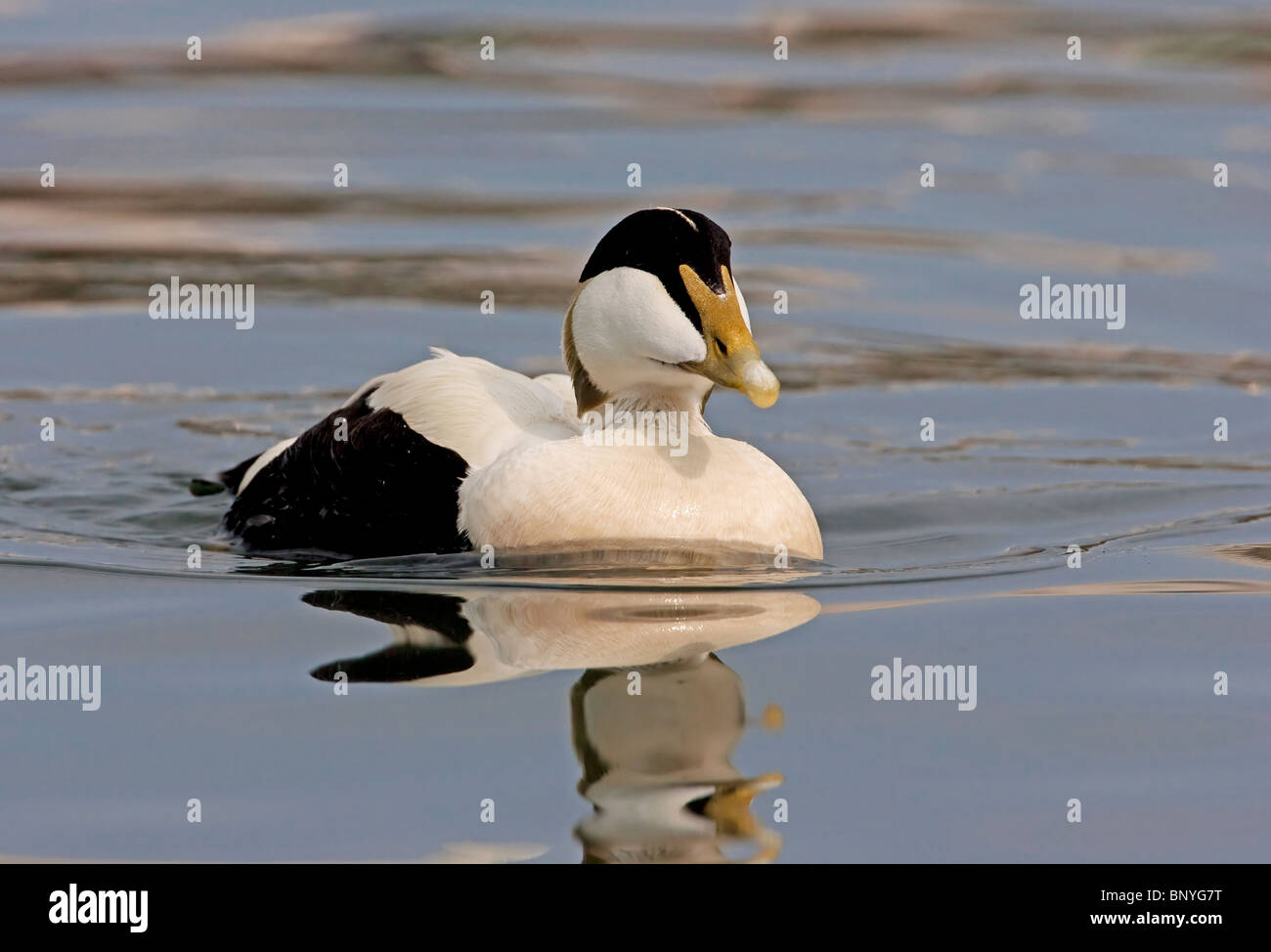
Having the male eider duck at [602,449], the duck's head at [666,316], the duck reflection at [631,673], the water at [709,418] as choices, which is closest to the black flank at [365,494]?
the male eider duck at [602,449]

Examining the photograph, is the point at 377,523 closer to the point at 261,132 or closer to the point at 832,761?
the point at 832,761

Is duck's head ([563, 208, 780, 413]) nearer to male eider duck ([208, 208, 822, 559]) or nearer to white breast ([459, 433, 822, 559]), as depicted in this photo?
male eider duck ([208, 208, 822, 559])

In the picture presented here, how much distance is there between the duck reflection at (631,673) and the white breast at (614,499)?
8.9 inches

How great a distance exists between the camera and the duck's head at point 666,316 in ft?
18.5

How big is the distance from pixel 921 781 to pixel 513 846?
3.17 ft

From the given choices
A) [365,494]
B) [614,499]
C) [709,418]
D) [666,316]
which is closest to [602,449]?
[614,499]

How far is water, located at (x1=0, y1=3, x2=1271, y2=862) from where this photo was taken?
14.6ft

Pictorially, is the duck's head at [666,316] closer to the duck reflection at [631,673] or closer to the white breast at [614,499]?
the white breast at [614,499]

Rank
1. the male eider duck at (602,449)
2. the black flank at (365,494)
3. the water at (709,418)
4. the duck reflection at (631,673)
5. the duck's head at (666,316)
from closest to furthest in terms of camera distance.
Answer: the duck reflection at (631,673) → the water at (709,418) → the duck's head at (666,316) → the male eider duck at (602,449) → the black flank at (365,494)

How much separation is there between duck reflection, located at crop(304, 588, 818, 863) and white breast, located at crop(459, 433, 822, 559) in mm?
227

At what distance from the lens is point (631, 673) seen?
507cm

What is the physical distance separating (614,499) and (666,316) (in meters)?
0.57

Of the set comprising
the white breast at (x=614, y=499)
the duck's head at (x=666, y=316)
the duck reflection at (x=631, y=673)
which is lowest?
the duck reflection at (x=631, y=673)

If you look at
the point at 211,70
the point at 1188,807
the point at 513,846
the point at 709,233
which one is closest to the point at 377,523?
the point at 709,233
